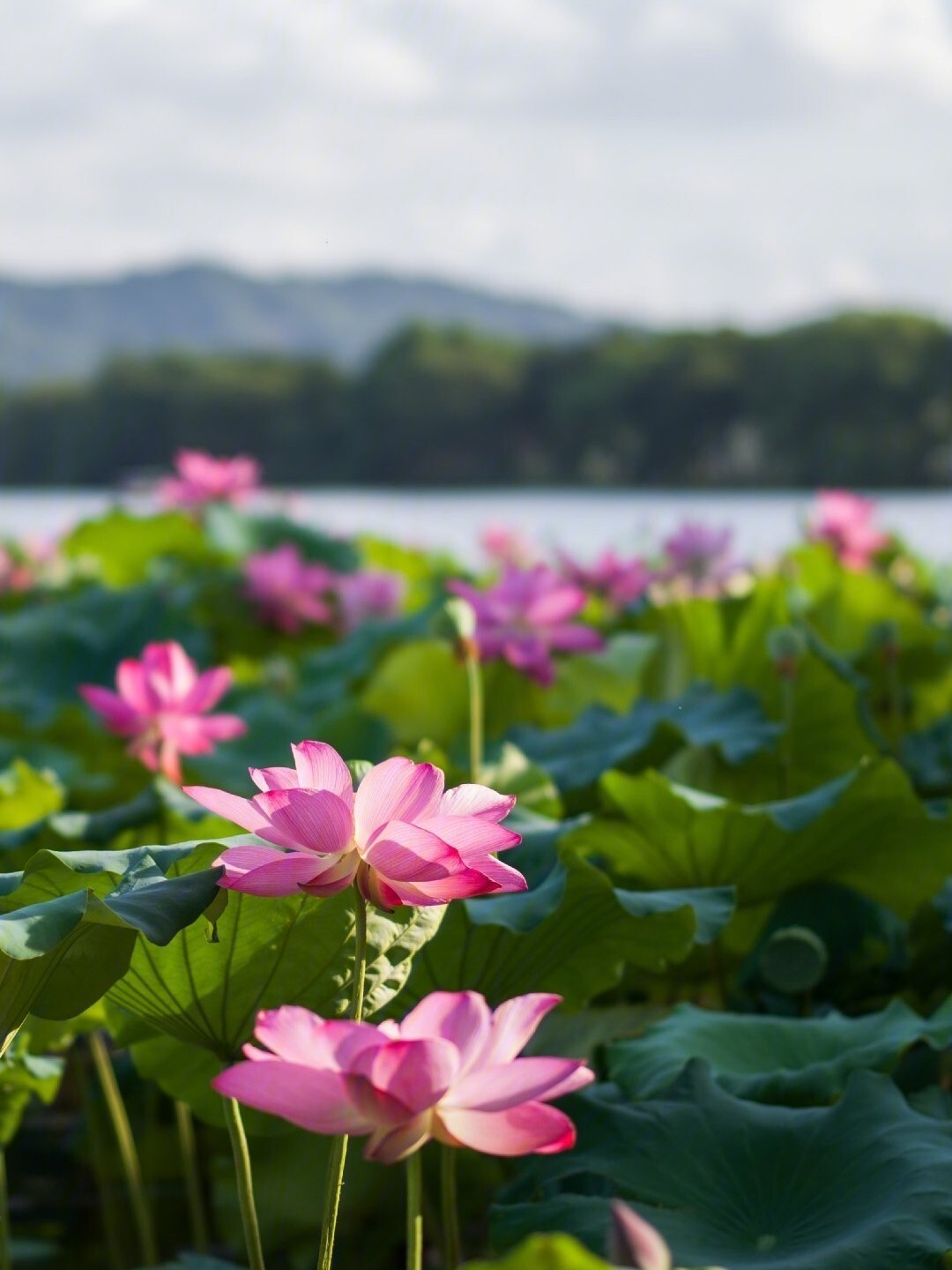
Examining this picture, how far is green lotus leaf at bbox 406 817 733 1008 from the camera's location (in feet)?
2.62

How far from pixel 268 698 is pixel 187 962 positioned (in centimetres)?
107

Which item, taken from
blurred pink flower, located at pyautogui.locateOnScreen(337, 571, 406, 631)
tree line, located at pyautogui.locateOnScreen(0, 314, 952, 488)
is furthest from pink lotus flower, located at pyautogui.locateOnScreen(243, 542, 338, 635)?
tree line, located at pyautogui.locateOnScreen(0, 314, 952, 488)

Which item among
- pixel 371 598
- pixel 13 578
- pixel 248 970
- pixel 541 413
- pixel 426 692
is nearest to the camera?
pixel 248 970

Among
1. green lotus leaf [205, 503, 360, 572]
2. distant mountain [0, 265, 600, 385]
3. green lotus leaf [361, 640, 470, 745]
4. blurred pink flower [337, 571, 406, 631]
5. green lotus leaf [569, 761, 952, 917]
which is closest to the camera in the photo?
green lotus leaf [569, 761, 952, 917]

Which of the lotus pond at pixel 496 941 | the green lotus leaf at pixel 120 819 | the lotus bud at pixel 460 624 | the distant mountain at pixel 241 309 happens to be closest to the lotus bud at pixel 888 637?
the lotus pond at pixel 496 941

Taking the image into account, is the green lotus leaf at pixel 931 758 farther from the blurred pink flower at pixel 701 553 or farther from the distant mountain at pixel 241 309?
the distant mountain at pixel 241 309

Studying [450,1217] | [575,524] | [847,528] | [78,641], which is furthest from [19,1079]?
[575,524]

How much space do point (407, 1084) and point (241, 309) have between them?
37.0ft

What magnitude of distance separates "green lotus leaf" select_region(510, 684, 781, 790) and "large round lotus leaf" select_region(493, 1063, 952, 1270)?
1.54 ft

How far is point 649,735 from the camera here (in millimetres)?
1210

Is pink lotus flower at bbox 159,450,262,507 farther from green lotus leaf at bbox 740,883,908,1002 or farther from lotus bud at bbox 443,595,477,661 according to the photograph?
green lotus leaf at bbox 740,883,908,1002

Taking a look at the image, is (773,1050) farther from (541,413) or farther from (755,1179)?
(541,413)

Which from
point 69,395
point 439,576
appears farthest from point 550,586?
point 69,395

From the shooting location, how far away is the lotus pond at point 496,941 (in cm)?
51
